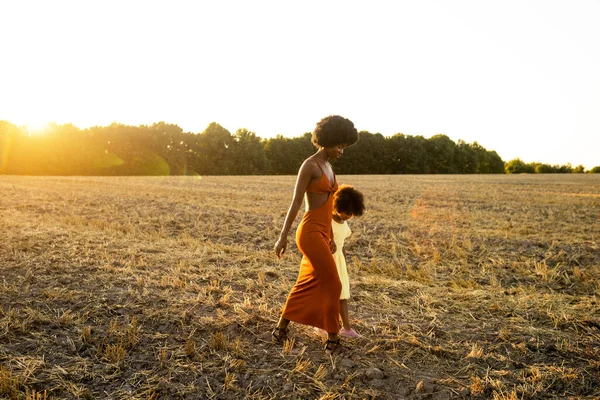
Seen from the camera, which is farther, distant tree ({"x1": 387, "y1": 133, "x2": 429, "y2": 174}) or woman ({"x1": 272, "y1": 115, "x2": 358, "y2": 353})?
distant tree ({"x1": 387, "y1": 133, "x2": 429, "y2": 174})

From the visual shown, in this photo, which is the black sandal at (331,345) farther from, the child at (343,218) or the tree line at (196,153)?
the tree line at (196,153)

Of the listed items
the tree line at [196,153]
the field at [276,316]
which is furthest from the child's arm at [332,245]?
the tree line at [196,153]

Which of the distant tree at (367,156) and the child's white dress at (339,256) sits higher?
the distant tree at (367,156)

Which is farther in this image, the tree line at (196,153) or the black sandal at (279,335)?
the tree line at (196,153)

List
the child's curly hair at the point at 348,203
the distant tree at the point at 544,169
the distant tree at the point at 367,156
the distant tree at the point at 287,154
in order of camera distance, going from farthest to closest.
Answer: the distant tree at the point at 544,169 < the distant tree at the point at 367,156 < the distant tree at the point at 287,154 < the child's curly hair at the point at 348,203

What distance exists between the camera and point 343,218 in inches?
183

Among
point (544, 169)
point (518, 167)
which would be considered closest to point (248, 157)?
point (544, 169)

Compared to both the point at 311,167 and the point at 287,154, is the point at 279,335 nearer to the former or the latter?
the point at 311,167

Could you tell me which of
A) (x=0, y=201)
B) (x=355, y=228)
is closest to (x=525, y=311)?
(x=355, y=228)

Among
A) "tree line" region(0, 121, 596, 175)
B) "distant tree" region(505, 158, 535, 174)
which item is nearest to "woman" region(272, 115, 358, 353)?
"tree line" region(0, 121, 596, 175)

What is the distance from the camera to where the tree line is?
55.5 meters

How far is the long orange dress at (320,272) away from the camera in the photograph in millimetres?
4230

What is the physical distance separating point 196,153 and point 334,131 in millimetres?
66358

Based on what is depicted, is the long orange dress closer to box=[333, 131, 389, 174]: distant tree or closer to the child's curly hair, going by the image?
the child's curly hair
